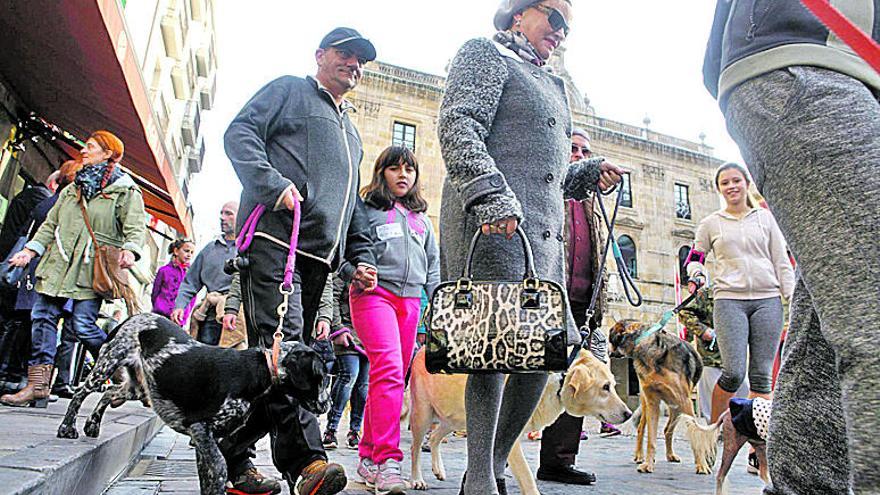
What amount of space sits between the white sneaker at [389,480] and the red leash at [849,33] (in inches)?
105

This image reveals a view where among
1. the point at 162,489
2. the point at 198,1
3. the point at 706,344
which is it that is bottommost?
the point at 162,489

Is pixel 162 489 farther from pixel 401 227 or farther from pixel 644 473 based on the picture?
pixel 644 473

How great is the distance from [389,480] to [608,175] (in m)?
1.92

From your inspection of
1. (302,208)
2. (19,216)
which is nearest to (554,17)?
(302,208)

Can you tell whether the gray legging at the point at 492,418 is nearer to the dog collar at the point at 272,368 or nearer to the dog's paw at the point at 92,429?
the dog collar at the point at 272,368

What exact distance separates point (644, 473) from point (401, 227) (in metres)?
2.64

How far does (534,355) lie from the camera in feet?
6.57

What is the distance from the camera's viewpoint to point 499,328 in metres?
2.04

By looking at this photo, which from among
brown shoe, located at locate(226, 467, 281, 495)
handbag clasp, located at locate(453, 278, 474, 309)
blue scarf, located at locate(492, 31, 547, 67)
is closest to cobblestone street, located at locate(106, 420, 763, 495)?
brown shoe, located at locate(226, 467, 281, 495)

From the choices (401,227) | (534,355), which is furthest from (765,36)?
(401,227)

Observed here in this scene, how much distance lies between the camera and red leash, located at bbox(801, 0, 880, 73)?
3.74 feet

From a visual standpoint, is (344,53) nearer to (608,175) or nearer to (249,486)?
(608,175)

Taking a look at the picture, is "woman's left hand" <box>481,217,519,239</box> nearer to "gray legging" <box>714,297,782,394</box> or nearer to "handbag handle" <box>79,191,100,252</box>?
"gray legging" <box>714,297,782,394</box>

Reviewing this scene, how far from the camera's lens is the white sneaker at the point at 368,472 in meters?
3.21
